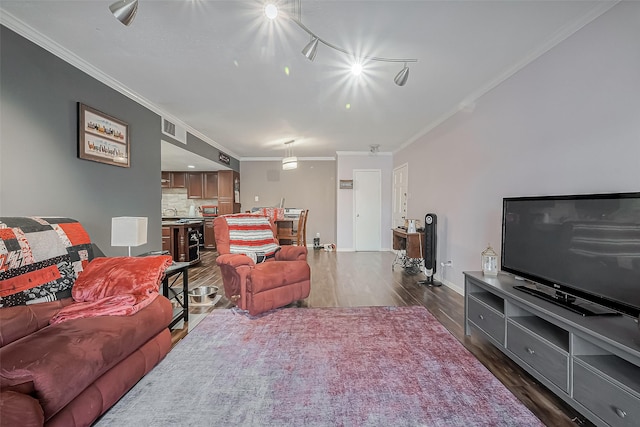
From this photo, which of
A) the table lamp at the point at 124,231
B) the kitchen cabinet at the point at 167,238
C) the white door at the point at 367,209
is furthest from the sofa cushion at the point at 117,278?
the white door at the point at 367,209

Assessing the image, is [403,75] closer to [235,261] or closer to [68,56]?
[235,261]

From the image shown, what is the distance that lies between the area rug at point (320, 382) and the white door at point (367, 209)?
4.14 meters

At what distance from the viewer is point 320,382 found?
168cm

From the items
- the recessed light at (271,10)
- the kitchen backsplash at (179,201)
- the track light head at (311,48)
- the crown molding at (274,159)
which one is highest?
the crown molding at (274,159)

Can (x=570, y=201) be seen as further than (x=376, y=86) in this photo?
No

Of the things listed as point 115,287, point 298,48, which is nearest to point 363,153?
point 298,48

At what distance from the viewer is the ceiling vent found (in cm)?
380

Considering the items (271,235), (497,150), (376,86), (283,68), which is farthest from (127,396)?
(497,150)

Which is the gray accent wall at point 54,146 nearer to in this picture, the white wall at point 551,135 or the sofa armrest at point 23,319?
the sofa armrest at point 23,319

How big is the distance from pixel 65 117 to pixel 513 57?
152 inches

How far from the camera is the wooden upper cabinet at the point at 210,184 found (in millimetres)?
6930

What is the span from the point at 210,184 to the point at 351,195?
3611 mm

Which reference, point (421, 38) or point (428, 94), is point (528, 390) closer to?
point (421, 38)

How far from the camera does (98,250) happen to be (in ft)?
8.59
